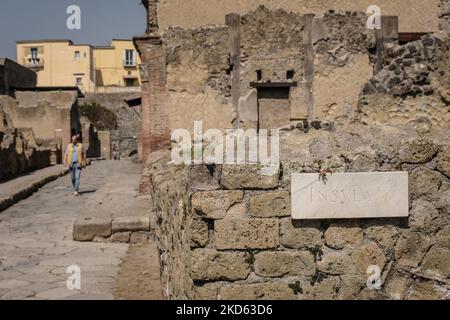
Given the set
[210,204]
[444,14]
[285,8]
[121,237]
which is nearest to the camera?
[210,204]

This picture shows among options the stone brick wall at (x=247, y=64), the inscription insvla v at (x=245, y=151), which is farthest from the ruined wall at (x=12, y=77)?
the inscription insvla v at (x=245, y=151)

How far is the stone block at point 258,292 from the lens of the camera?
2625 millimetres

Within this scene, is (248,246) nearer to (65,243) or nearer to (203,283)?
(203,283)

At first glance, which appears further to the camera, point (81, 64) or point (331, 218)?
point (81, 64)

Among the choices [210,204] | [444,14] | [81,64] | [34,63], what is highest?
[34,63]

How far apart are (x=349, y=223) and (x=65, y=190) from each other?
33.9ft

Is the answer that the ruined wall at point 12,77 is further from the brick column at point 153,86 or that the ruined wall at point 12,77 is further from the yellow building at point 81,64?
the brick column at point 153,86

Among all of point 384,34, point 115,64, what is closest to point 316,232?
point 384,34

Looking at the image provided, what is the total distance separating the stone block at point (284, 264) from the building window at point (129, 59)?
2325 inches

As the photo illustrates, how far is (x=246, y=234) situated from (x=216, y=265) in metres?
0.22

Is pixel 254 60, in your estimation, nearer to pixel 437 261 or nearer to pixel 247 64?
pixel 247 64

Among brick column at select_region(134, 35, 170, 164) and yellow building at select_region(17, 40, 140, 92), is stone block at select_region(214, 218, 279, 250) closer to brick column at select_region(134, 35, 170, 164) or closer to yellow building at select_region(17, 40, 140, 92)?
brick column at select_region(134, 35, 170, 164)

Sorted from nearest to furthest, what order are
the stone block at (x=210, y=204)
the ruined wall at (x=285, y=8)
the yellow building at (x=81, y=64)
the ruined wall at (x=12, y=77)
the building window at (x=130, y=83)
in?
the stone block at (x=210, y=204) → the ruined wall at (x=285, y=8) → the ruined wall at (x=12, y=77) → the yellow building at (x=81, y=64) → the building window at (x=130, y=83)

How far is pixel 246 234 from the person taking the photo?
2635mm
